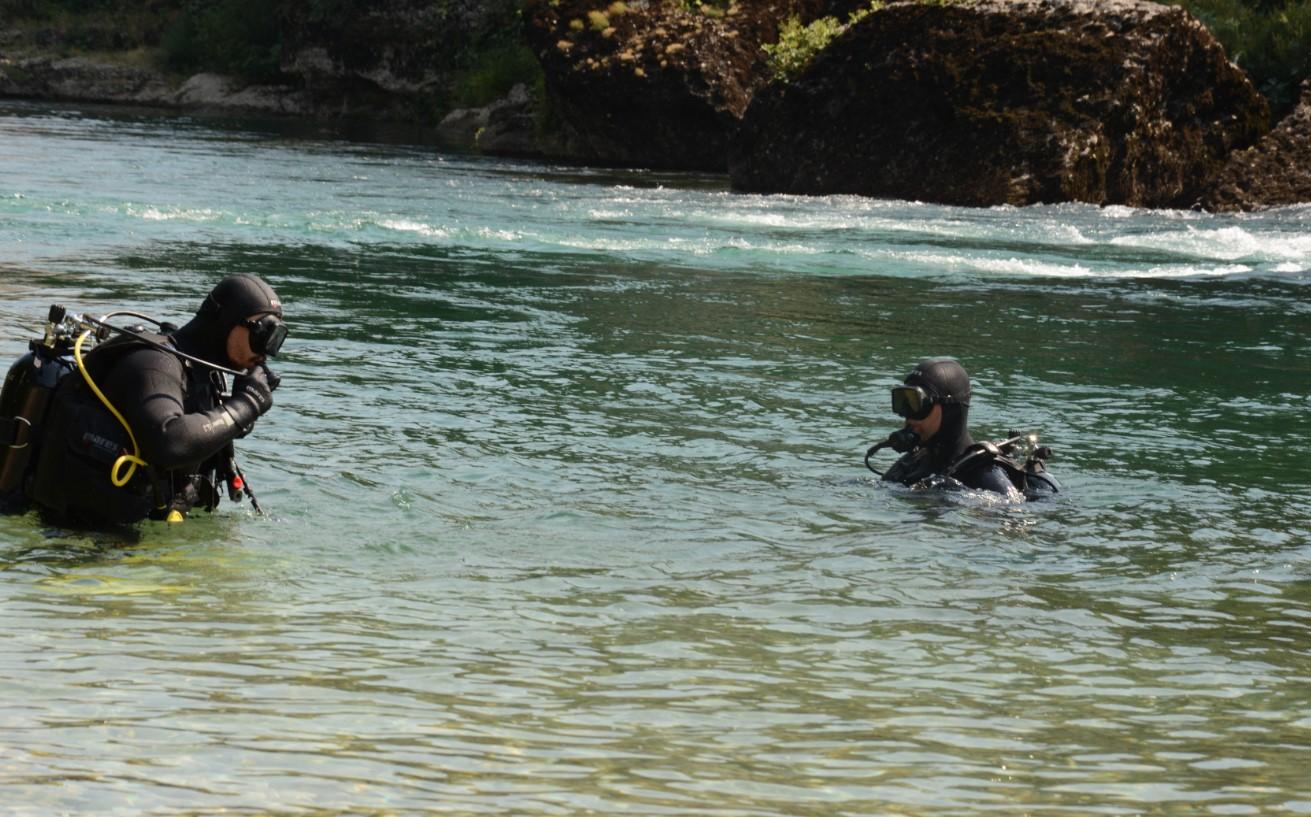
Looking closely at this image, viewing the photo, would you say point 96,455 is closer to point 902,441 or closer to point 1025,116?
point 902,441

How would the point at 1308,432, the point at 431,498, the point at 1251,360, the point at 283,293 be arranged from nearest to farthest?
the point at 431,498, the point at 1308,432, the point at 1251,360, the point at 283,293

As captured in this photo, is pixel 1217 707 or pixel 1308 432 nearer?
pixel 1217 707

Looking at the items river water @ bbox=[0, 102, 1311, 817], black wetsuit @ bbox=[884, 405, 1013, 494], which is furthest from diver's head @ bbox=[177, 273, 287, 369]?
black wetsuit @ bbox=[884, 405, 1013, 494]

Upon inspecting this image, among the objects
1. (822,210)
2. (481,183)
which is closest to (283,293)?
(822,210)

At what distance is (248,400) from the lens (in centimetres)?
675

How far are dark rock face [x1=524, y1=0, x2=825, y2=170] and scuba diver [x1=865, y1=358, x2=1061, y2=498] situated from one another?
25.8 m

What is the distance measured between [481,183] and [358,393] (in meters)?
18.0

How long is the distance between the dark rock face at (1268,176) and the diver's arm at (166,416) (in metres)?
22.0

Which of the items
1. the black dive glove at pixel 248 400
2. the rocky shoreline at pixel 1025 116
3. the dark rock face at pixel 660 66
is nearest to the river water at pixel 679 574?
the black dive glove at pixel 248 400

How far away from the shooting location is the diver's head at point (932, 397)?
870cm

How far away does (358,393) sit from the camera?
11453 millimetres

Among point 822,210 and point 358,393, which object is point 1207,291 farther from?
point 358,393

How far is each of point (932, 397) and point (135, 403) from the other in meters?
4.08

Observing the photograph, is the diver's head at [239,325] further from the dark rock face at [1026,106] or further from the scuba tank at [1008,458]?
the dark rock face at [1026,106]
